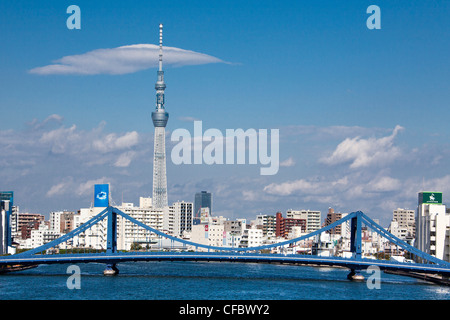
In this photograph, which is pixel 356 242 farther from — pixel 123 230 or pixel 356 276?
pixel 123 230

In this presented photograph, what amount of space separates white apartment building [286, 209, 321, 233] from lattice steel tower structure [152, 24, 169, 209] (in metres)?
17.2

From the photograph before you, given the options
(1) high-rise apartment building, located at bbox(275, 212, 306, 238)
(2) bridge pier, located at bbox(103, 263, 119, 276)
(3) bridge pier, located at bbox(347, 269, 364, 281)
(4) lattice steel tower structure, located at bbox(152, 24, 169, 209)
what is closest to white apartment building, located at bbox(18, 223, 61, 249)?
(4) lattice steel tower structure, located at bbox(152, 24, 169, 209)

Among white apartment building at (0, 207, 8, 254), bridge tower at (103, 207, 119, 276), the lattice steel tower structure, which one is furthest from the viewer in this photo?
the lattice steel tower structure

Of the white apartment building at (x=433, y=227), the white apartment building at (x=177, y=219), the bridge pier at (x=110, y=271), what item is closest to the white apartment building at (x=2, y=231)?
the bridge pier at (x=110, y=271)

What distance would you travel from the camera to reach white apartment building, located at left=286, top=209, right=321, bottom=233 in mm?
101750

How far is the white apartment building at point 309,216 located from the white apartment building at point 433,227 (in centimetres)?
4499

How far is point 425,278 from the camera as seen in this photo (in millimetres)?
46281

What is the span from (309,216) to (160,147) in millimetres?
23399

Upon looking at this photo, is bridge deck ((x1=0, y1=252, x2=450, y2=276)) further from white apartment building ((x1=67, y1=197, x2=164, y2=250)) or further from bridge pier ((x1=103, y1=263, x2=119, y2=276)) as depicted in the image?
white apartment building ((x1=67, y1=197, x2=164, y2=250))

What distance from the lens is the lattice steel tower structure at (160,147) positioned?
10688cm

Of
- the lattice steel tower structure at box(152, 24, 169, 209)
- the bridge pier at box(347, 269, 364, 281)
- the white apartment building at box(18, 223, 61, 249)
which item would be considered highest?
the lattice steel tower structure at box(152, 24, 169, 209)

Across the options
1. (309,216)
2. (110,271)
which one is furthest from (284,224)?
(110,271)

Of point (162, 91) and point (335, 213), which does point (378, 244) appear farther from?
point (162, 91)
